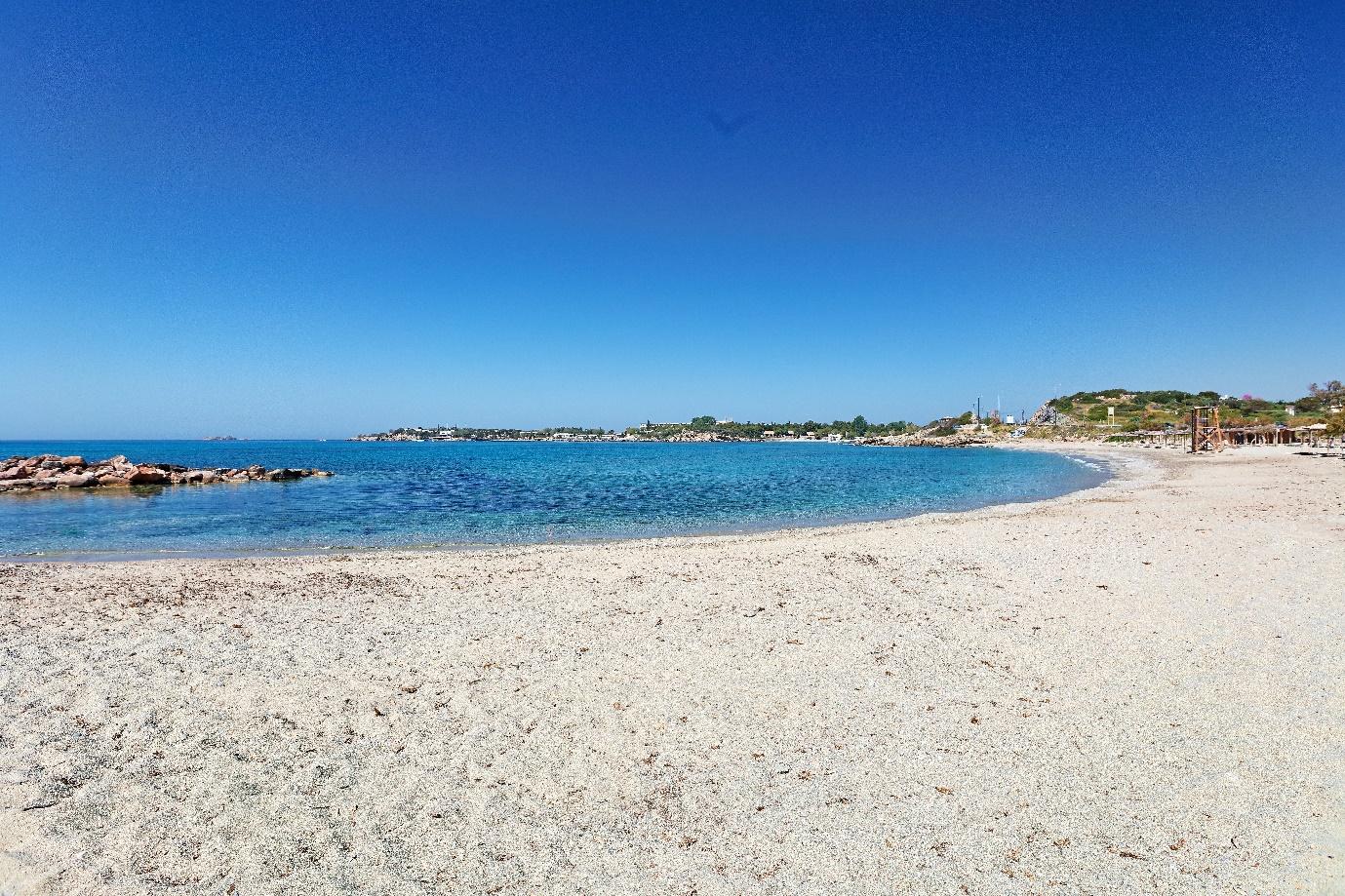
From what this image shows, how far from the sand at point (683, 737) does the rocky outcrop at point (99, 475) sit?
111 feet

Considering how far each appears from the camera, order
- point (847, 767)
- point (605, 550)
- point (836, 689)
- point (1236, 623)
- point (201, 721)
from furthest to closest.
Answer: point (605, 550)
point (1236, 623)
point (836, 689)
point (201, 721)
point (847, 767)

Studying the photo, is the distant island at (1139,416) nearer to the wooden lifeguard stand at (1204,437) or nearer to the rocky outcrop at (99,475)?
the wooden lifeguard stand at (1204,437)

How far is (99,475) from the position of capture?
3831 centimetres

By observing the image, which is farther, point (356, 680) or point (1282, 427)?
point (1282, 427)

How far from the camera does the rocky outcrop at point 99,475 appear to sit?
36.8m

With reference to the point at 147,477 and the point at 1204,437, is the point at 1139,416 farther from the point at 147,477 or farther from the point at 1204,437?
the point at 147,477

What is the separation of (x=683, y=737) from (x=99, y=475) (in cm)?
4769

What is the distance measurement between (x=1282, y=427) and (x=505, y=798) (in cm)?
10284

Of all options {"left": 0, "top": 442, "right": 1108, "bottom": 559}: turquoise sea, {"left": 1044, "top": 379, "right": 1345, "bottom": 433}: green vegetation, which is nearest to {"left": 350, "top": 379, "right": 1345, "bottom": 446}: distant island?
{"left": 1044, "top": 379, "right": 1345, "bottom": 433}: green vegetation

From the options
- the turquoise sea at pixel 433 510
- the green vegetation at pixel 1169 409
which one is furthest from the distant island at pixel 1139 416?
the turquoise sea at pixel 433 510

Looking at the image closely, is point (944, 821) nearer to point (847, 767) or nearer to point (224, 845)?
point (847, 767)

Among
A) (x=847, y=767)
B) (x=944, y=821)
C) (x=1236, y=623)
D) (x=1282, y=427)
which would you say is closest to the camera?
(x=944, y=821)

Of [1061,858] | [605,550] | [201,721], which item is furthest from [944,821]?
[605,550]

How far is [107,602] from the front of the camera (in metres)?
10.8
